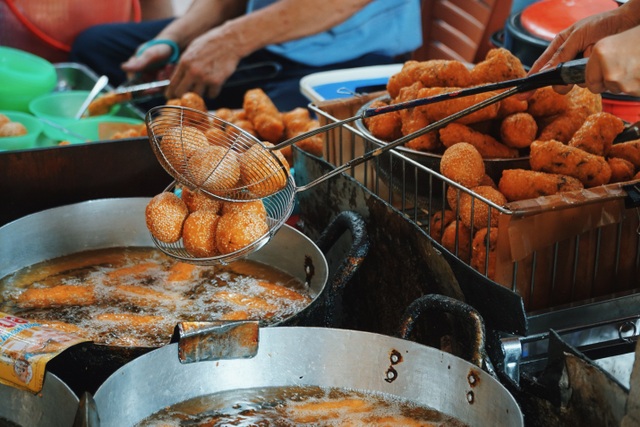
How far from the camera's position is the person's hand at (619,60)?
120cm

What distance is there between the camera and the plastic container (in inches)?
78.7

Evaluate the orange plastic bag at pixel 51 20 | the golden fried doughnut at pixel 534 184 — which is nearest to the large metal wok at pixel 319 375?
the golden fried doughnut at pixel 534 184

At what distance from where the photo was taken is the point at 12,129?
2.60 meters

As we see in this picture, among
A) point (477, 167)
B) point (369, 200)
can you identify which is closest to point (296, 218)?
point (369, 200)

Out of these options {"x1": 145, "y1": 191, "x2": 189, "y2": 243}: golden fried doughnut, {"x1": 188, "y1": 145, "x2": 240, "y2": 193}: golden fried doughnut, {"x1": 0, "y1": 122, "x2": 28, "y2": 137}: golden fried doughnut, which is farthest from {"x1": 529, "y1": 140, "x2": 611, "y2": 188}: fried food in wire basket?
{"x1": 0, "y1": 122, "x2": 28, "y2": 137}: golden fried doughnut

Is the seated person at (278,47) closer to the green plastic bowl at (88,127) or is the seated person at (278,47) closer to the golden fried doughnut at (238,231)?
the green plastic bowl at (88,127)

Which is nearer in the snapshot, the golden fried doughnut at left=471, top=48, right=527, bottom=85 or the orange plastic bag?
the golden fried doughnut at left=471, top=48, right=527, bottom=85

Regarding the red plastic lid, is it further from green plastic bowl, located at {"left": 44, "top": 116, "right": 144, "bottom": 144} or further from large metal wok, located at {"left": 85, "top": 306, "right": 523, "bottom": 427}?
green plastic bowl, located at {"left": 44, "top": 116, "right": 144, "bottom": 144}

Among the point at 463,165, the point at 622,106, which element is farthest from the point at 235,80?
the point at 463,165

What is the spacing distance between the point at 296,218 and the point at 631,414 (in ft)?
4.42

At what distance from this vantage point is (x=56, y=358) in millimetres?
1236

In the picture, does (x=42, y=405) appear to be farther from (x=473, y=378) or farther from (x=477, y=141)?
(x=477, y=141)

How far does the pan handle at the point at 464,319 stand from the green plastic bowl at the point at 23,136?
1507 mm

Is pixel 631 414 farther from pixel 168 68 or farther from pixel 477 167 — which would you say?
pixel 168 68
